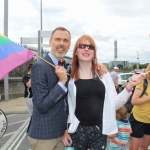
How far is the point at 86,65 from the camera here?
236 centimetres

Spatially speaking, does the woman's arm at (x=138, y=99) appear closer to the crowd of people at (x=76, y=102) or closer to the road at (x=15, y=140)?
the crowd of people at (x=76, y=102)

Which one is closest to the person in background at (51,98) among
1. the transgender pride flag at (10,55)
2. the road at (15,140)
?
the transgender pride flag at (10,55)

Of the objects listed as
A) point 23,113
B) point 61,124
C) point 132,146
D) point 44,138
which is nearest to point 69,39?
point 61,124

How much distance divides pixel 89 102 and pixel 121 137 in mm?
969

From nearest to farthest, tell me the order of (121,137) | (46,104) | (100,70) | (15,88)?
(46,104), (100,70), (121,137), (15,88)

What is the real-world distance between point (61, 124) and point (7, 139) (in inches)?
152

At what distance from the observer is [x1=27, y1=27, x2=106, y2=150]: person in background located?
204 centimetres

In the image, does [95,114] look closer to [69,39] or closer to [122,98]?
[122,98]

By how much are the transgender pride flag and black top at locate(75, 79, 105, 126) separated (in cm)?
62

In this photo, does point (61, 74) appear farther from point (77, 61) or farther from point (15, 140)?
point (15, 140)

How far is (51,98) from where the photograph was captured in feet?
6.58

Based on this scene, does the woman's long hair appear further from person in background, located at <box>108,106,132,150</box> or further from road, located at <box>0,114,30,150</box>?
road, located at <box>0,114,30,150</box>

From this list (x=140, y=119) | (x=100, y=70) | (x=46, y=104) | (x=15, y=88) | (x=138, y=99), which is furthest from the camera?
(x=15, y=88)

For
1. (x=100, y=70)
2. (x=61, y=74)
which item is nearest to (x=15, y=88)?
(x=100, y=70)
